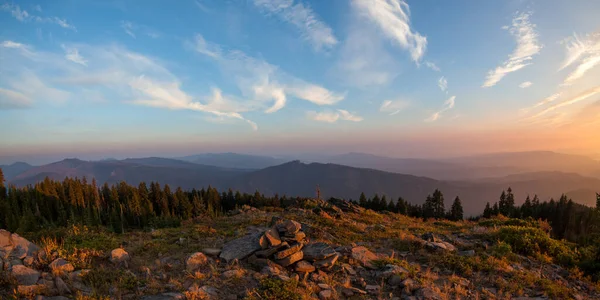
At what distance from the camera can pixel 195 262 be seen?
1011cm

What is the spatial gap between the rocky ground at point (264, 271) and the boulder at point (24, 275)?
3 centimetres

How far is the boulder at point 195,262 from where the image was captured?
9.74 m

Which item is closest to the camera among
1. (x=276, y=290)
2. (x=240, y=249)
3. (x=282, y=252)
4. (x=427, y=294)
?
→ (x=276, y=290)

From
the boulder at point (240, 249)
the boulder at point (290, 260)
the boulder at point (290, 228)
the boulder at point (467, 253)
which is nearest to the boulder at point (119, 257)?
the boulder at point (240, 249)

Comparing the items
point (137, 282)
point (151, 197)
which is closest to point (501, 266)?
point (137, 282)

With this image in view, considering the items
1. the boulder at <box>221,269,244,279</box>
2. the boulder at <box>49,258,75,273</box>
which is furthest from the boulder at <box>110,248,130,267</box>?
the boulder at <box>221,269,244,279</box>

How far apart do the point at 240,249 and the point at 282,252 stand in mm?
2269

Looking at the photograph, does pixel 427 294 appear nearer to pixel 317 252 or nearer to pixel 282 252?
pixel 317 252

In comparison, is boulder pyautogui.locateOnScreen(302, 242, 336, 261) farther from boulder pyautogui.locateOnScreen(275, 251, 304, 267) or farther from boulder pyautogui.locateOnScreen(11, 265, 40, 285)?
boulder pyautogui.locateOnScreen(11, 265, 40, 285)

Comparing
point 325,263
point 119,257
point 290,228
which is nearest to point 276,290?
point 325,263

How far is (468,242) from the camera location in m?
16.2

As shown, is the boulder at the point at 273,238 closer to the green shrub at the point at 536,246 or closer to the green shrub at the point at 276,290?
the green shrub at the point at 276,290

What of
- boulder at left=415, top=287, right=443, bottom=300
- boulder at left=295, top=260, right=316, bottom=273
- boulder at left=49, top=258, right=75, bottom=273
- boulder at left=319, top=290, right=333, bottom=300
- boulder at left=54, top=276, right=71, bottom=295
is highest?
boulder at left=49, top=258, right=75, bottom=273

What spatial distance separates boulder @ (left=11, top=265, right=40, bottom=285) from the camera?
7.34 m
